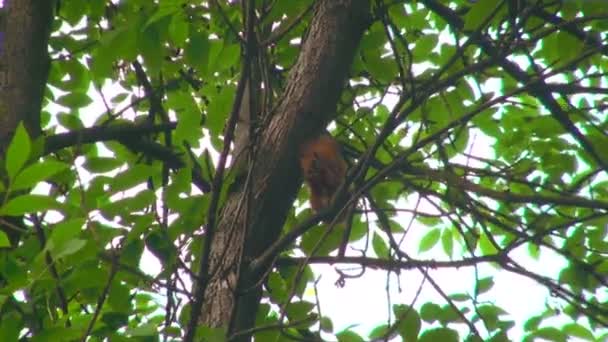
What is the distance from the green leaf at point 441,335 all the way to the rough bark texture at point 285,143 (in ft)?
1.66

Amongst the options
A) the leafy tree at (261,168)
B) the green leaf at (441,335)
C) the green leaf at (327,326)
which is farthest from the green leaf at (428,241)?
the green leaf at (441,335)

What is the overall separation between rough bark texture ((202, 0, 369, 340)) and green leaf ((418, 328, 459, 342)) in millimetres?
504

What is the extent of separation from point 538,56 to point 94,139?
5.22ft

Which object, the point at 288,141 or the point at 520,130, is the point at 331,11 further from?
the point at 520,130

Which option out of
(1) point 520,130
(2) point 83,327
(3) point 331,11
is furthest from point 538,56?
(2) point 83,327

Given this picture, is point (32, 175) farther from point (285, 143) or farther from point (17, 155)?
point (285, 143)

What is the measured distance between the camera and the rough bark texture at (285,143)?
2.21m

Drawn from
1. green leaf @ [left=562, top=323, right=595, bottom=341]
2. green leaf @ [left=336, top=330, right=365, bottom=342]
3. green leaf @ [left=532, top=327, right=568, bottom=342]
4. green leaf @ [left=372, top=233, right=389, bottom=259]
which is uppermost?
green leaf @ [left=372, top=233, right=389, bottom=259]

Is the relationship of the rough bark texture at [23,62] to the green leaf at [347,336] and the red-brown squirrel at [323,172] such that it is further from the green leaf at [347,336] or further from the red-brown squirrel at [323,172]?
the green leaf at [347,336]

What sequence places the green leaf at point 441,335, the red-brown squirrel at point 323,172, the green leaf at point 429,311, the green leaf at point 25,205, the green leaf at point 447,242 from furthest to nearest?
the green leaf at point 447,242, the red-brown squirrel at point 323,172, the green leaf at point 429,311, the green leaf at point 441,335, the green leaf at point 25,205

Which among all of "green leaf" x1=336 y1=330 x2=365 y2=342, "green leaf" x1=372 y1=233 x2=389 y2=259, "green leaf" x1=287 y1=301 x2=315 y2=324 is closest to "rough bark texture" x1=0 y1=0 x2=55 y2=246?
"green leaf" x1=287 y1=301 x2=315 y2=324

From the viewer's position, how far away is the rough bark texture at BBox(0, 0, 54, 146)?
2.44 m

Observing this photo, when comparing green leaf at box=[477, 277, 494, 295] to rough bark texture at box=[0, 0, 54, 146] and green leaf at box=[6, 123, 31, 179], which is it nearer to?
green leaf at box=[6, 123, 31, 179]

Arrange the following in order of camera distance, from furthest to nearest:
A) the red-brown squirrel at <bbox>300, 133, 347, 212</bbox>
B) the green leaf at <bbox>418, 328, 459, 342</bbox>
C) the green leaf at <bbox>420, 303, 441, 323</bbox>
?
the red-brown squirrel at <bbox>300, 133, 347, 212</bbox> → the green leaf at <bbox>420, 303, 441, 323</bbox> → the green leaf at <bbox>418, 328, 459, 342</bbox>
